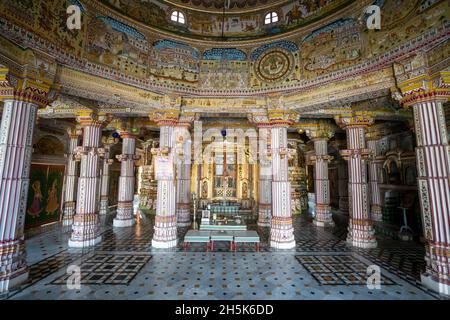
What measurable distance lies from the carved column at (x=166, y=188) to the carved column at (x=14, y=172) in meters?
3.49

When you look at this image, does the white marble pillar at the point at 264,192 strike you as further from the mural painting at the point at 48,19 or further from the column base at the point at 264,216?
the mural painting at the point at 48,19

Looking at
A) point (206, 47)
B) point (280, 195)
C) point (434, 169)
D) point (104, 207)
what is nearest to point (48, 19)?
point (206, 47)

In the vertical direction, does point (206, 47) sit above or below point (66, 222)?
above

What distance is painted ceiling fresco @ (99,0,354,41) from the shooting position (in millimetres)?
6816

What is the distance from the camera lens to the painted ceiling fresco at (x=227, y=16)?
682cm

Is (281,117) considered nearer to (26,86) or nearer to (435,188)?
(435,188)

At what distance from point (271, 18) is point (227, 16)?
165cm

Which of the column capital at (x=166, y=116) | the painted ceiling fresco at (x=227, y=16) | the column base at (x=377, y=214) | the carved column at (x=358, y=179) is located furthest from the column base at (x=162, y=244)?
the column base at (x=377, y=214)

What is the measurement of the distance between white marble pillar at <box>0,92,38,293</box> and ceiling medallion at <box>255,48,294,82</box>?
6.97m

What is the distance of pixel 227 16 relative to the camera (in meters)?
7.66

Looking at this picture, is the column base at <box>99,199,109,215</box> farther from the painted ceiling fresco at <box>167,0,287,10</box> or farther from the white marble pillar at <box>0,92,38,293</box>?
the painted ceiling fresco at <box>167,0,287,10</box>

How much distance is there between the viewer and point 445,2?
173 inches
